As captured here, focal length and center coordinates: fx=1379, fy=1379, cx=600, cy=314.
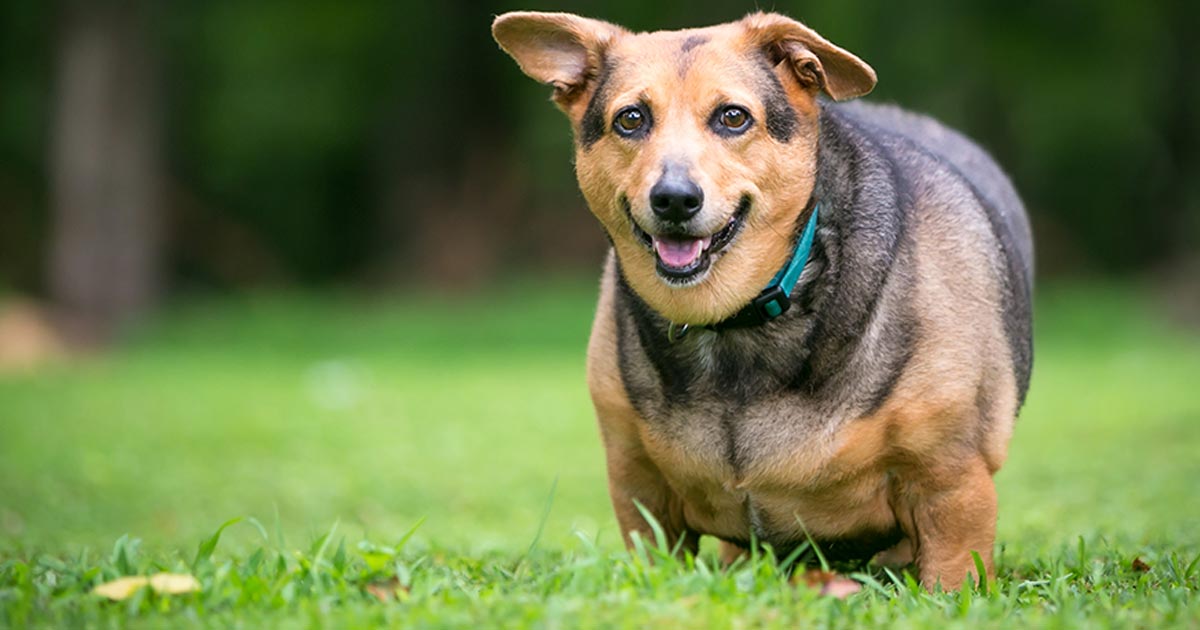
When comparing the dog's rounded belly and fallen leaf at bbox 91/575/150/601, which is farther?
the dog's rounded belly

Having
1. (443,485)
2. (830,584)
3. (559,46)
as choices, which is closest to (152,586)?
(830,584)

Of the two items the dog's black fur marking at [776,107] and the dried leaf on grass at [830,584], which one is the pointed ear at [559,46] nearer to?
the dog's black fur marking at [776,107]

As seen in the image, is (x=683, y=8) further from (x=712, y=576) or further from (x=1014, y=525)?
(x=712, y=576)

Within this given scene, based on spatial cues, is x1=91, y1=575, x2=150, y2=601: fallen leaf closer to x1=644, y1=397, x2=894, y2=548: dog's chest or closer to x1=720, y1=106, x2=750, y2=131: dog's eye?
x1=644, y1=397, x2=894, y2=548: dog's chest

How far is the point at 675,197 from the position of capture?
15.2ft

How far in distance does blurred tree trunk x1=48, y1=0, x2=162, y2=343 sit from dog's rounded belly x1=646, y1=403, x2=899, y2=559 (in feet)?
54.9

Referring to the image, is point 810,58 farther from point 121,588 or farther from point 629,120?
point 121,588

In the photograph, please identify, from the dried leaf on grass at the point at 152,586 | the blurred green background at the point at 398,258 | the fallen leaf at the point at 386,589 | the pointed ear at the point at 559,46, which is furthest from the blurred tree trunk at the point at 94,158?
the fallen leaf at the point at 386,589

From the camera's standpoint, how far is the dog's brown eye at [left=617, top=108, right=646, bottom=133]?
4.98 meters

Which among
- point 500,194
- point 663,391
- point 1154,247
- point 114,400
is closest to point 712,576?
point 663,391

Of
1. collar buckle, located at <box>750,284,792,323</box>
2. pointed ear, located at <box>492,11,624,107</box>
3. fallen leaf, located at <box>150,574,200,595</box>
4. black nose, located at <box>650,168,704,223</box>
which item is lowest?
fallen leaf, located at <box>150,574,200,595</box>

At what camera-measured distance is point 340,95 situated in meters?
30.6

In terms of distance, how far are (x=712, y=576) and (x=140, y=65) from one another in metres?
19.0

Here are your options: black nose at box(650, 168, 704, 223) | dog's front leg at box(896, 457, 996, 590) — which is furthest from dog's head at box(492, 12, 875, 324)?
dog's front leg at box(896, 457, 996, 590)
